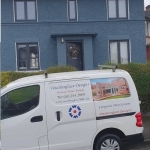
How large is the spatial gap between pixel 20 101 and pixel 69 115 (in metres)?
1.04

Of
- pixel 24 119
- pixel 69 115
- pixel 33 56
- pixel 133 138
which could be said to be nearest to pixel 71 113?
pixel 69 115

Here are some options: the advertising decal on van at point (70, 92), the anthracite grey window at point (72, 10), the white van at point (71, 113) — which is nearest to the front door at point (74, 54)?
the anthracite grey window at point (72, 10)

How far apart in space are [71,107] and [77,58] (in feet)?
39.5

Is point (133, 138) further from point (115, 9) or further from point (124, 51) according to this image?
point (115, 9)

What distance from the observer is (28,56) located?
58.0 ft

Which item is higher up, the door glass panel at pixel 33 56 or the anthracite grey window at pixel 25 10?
the anthracite grey window at pixel 25 10

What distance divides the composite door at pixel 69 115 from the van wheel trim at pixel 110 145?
0.34m

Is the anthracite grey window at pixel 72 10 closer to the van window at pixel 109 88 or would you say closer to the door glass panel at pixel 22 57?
the door glass panel at pixel 22 57

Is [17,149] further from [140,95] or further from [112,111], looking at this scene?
[140,95]

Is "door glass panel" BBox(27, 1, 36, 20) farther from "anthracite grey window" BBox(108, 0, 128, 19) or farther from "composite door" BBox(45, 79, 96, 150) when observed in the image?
"composite door" BBox(45, 79, 96, 150)

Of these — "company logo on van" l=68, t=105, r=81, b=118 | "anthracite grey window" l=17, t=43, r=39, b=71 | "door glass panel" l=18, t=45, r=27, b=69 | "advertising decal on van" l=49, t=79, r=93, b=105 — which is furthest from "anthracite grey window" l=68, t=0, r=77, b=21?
"company logo on van" l=68, t=105, r=81, b=118

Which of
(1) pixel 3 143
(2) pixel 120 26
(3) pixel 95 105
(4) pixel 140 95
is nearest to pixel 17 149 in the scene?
(1) pixel 3 143

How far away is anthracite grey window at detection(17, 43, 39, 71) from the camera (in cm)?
1766

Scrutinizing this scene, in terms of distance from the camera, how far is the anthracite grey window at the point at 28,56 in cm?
1766
